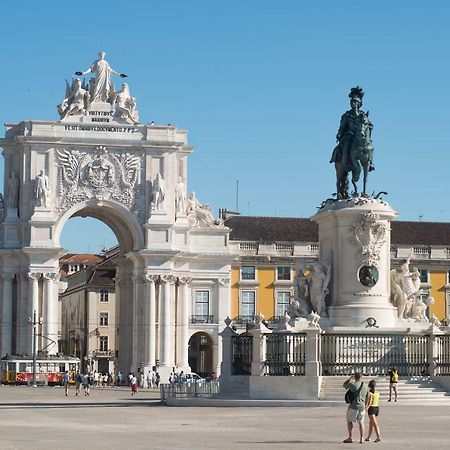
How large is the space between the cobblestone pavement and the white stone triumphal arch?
49.8m

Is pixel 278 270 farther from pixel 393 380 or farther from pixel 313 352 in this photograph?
pixel 393 380

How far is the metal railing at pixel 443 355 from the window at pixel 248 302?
5681cm

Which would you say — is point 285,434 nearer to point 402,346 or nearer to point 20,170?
point 402,346

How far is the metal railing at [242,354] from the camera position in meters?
49.0

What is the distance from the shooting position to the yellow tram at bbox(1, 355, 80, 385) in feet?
298

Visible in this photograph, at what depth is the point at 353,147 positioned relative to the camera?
48.6 meters

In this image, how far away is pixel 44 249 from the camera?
96375 millimetres

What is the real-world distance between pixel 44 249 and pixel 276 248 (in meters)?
18.4

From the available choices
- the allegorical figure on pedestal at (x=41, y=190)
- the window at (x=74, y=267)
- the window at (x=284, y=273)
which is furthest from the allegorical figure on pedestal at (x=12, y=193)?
the window at (x=74, y=267)

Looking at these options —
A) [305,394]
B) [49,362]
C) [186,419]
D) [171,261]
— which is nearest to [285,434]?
[186,419]

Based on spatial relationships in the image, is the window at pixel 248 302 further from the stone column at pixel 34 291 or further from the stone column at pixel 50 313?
the stone column at pixel 34 291

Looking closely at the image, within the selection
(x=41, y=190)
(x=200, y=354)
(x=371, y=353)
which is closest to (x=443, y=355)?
(x=371, y=353)

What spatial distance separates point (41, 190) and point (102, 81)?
912cm

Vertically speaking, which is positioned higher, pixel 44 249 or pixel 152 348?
pixel 44 249
